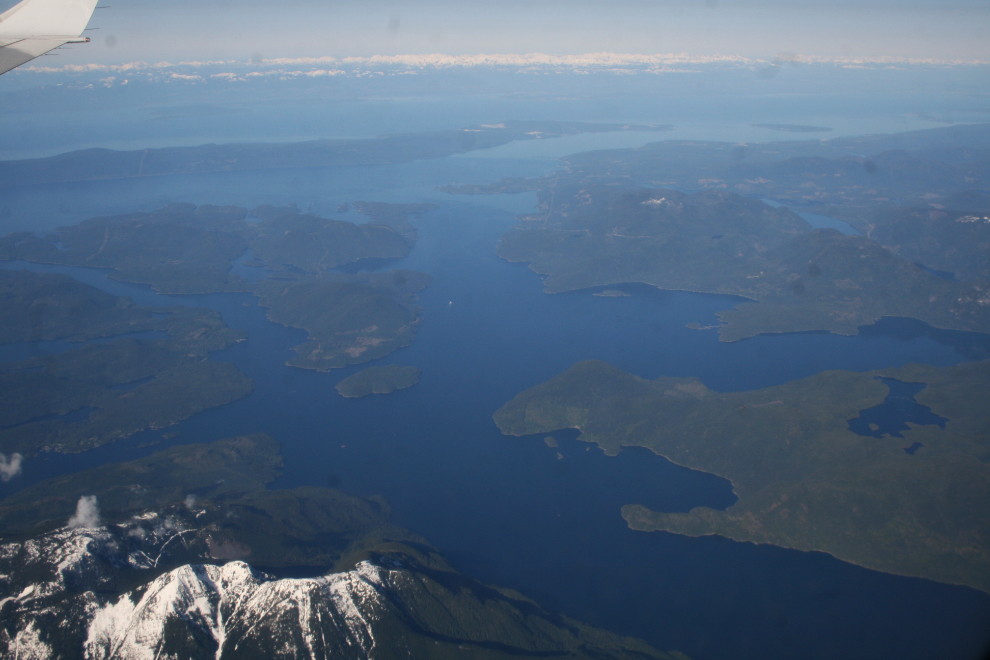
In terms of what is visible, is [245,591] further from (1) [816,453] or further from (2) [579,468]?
(1) [816,453]

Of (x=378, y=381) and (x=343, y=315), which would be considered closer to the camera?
(x=378, y=381)

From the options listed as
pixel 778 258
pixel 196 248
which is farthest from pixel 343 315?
pixel 778 258

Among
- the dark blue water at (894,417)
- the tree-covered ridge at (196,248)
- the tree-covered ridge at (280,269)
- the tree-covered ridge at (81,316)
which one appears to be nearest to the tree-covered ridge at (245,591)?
the dark blue water at (894,417)

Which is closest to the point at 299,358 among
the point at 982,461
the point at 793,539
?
the point at 793,539

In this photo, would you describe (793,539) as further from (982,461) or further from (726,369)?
(726,369)

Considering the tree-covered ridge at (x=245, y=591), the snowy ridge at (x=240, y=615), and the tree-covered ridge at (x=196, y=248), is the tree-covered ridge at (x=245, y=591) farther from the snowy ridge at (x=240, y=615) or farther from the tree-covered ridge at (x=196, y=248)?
the tree-covered ridge at (x=196, y=248)

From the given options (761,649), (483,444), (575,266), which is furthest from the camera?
(575,266)
